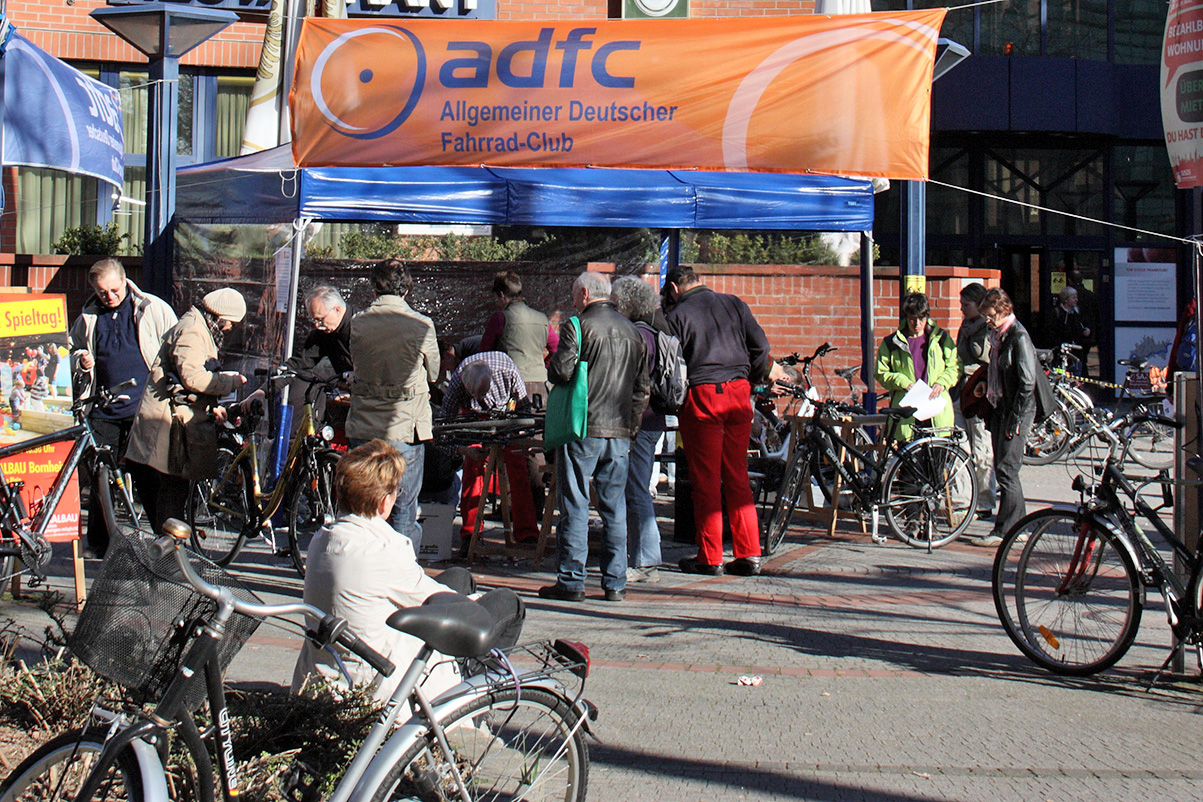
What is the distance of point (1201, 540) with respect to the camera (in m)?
5.12

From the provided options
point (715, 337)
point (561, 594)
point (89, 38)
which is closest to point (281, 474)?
point (561, 594)

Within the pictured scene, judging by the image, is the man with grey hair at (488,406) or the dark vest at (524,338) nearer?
the man with grey hair at (488,406)

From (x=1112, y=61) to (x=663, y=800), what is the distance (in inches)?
720

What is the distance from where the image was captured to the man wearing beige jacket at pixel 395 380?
6684 mm

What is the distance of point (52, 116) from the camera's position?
25.3 ft

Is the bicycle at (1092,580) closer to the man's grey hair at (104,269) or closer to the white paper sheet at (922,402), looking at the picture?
the white paper sheet at (922,402)

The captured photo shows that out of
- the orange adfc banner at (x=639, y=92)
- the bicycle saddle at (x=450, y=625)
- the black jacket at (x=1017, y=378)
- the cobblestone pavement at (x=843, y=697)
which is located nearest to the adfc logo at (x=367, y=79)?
the orange adfc banner at (x=639, y=92)

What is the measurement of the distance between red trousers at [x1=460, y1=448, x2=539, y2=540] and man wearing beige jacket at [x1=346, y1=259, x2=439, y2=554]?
1370mm

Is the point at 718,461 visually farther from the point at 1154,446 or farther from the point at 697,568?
the point at 1154,446

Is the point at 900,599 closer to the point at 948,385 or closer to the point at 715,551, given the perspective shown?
the point at 715,551

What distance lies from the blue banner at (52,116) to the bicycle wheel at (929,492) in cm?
598

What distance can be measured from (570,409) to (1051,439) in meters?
8.45

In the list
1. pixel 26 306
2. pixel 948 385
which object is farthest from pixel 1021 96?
pixel 26 306

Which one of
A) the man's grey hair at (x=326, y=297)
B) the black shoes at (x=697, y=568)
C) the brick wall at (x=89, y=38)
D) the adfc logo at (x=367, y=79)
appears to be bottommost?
the black shoes at (x=697, y=568)
